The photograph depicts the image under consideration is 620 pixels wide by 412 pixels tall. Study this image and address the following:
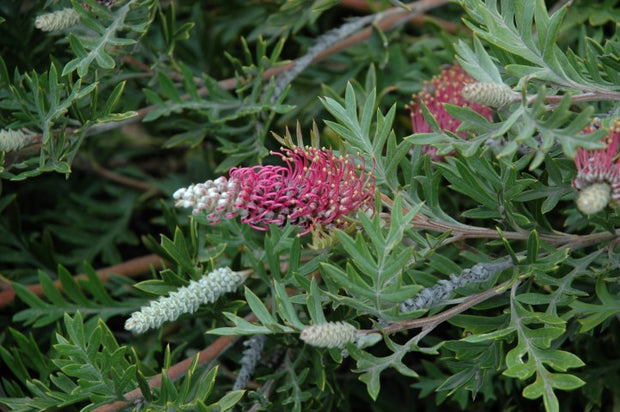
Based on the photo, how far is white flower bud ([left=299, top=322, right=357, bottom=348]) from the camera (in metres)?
0.64

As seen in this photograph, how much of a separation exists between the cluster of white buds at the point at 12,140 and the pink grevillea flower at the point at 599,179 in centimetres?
66

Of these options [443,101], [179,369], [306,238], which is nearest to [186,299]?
[179,369]

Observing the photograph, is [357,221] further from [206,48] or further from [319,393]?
[206,48]

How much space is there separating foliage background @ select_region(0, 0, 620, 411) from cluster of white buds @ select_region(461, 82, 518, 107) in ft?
0.07

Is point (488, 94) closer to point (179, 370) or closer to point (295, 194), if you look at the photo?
point (295, 194)

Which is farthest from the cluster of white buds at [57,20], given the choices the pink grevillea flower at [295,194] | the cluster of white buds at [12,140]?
the pink grevillea flower at [295,194]

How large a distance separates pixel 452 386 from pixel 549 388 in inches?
5.7

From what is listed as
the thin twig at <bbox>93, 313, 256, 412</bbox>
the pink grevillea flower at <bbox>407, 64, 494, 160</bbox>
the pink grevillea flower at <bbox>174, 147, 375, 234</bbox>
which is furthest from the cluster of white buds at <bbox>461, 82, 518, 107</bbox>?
the thin twig at <bbox>93, 313, 256, 412</bbox>

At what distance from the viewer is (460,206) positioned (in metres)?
1.23

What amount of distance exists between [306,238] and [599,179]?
18.1 inches

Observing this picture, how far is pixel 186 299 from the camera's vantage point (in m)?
0.82

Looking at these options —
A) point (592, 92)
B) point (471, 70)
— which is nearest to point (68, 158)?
point (471, 70)

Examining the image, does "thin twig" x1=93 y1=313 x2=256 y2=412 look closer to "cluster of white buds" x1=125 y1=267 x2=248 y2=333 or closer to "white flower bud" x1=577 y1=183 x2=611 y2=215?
"cluster of white buds" x1=125 y1=267 x2=248 y2=333

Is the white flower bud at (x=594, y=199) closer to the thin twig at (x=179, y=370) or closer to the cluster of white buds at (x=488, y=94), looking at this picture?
the cluster of white buds at (x=488, y=94)
